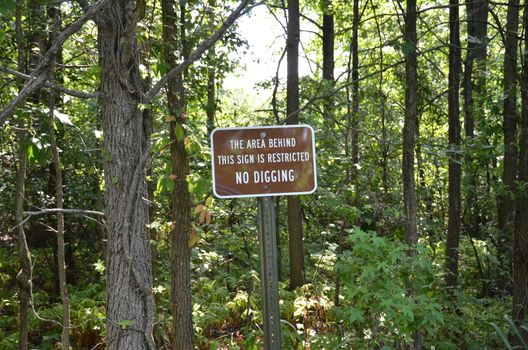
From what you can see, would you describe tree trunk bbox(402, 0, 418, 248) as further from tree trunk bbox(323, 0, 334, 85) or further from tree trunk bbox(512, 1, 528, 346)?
tree trunk bbox(323, 0, 334, 85)

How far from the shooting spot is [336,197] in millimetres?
7066

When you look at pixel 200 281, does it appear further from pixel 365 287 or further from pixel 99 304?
pixel 365 287

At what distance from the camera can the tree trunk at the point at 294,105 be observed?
317 inches

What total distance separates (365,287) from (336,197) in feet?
A: 10.9

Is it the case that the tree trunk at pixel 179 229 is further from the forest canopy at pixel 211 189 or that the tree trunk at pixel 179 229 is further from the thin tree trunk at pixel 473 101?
the thin tree trunk at pixel 473 101

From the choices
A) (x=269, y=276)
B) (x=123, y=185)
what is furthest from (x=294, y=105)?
(x=269, y=276)

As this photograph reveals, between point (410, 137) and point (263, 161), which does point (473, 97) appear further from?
point (263, 161)

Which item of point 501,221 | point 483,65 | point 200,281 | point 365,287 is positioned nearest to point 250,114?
point 200,281

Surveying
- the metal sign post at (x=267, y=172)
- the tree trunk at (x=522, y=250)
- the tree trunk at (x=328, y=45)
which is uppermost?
the tree trunk at (x=328, y=45)

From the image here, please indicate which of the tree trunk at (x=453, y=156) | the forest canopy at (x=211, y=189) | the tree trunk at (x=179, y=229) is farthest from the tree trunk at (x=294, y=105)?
the tree trunk at (x=179, y=229)

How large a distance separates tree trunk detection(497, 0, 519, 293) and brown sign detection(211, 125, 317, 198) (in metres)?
Answer: 3.49

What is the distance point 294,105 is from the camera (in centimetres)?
804

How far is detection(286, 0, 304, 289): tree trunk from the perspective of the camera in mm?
8055

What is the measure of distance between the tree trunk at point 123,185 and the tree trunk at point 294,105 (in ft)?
13.8
